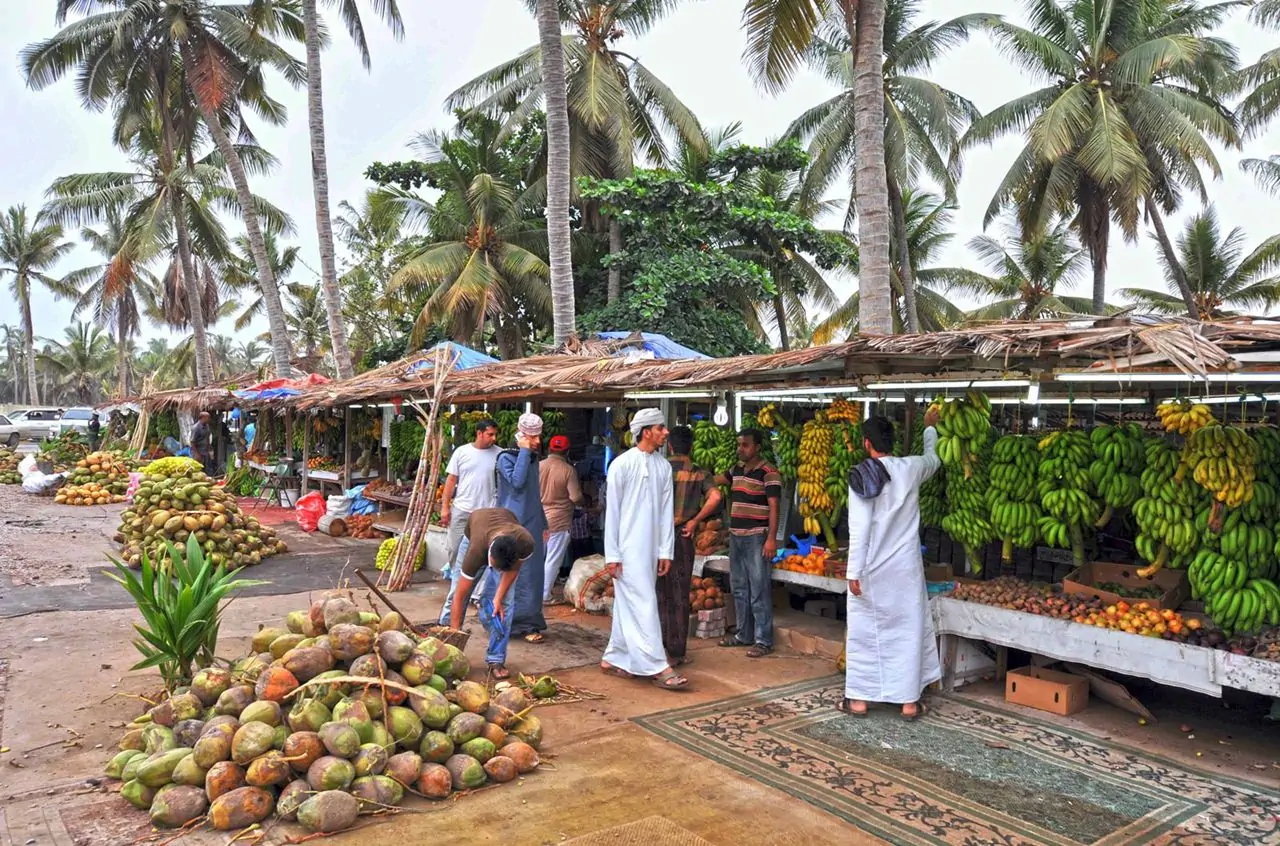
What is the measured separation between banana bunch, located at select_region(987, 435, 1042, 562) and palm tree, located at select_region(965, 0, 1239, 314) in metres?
13.8

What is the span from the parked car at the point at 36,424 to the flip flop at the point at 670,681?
36633mm

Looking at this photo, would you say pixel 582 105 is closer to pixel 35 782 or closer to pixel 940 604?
pixel 940 604

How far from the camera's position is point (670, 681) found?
19.1ft

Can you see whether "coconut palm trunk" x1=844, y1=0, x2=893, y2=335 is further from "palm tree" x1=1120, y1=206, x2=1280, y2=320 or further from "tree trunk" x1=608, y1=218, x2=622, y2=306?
"palm tree" x1=1120, y1=206, x2=1280, y2=320

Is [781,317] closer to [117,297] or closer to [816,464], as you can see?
[816,464]

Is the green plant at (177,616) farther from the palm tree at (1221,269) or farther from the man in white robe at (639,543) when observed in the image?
the palm tree at (1221,269)

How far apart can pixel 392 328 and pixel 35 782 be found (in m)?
23.5

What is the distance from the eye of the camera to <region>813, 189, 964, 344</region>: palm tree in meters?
25.3

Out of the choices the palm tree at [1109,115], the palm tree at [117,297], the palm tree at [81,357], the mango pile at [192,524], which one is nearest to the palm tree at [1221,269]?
the palm tree at [1109,115]

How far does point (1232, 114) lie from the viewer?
67.5ft

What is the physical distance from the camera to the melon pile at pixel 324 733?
388cm

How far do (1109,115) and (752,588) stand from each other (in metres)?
15.7

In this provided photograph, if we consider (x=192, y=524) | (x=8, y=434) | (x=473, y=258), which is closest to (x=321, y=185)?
(x=473, y=258)

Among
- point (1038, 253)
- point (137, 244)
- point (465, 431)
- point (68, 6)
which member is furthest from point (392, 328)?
point (1038, 253)
